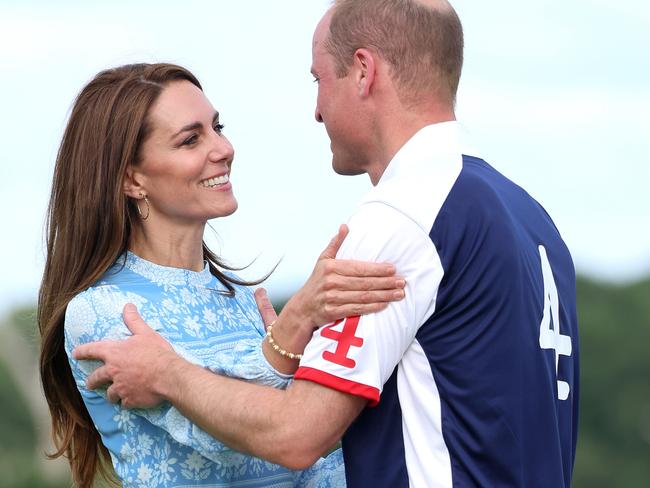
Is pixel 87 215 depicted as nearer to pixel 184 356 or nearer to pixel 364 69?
pixel 184 356

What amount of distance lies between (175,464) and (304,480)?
63cm

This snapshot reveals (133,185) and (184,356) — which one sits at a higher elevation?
(133,185)

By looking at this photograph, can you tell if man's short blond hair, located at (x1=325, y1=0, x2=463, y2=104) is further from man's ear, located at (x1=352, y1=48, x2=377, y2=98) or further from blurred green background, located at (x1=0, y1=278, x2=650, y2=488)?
blurred green background, located at (x1=0, y1=278, x2=650, y2=488)

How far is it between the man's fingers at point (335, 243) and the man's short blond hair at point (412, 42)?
0.50 metres

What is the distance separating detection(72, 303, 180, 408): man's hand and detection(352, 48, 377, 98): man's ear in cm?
108

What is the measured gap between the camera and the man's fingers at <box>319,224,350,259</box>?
4.36 metres

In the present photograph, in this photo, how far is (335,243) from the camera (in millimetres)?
4375

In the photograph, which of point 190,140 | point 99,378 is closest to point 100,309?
point 99,378

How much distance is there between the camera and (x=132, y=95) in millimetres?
5328


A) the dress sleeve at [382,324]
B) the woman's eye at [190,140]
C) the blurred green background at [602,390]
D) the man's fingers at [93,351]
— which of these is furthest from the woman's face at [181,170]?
the blurred green background at [602,390]

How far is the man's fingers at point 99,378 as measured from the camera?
4.83m

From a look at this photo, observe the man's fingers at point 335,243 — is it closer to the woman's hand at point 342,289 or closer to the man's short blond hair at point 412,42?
the woman's hand at point 342,289

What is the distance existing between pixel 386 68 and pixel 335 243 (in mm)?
614

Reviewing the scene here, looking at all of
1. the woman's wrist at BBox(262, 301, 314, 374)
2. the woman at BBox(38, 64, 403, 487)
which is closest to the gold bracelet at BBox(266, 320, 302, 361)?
the woman's wrist at BBox(262, 301, 314, 374)
